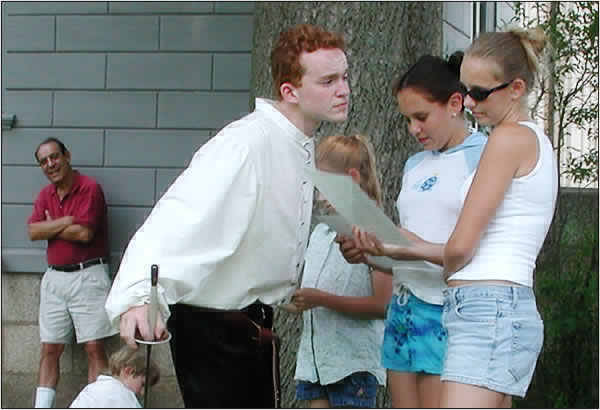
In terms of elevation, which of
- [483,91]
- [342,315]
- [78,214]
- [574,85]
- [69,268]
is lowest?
[69,268]

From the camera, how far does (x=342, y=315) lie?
3676 millimetres

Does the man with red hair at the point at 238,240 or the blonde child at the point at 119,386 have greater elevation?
the man with red hair at the point at 238,240

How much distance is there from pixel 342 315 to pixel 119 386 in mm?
1042

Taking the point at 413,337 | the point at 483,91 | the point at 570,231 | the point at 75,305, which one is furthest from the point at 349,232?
the point at 75,305

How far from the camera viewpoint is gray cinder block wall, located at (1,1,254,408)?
744 cm

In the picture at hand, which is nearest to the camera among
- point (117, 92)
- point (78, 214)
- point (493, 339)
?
point (493, 339)

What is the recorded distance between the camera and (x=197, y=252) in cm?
290

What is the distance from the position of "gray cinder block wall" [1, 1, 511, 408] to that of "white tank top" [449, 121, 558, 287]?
14.9 ft

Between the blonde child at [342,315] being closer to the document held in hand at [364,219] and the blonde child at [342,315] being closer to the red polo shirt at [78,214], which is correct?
the document held in hand at [364,219]

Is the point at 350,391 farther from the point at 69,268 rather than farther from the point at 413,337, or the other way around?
the point at 69,268

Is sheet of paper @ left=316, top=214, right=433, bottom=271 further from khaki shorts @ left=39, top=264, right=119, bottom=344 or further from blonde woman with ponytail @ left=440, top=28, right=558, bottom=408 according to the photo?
khaki shorts @ left=39, top=264, right=119, bottom=344

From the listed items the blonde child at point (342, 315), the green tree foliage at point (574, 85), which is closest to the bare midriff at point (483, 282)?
the blonde child at point (342, 315)

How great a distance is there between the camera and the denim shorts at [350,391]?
Answer: 368 cm

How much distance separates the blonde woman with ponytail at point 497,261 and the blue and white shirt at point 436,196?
0.29 m
